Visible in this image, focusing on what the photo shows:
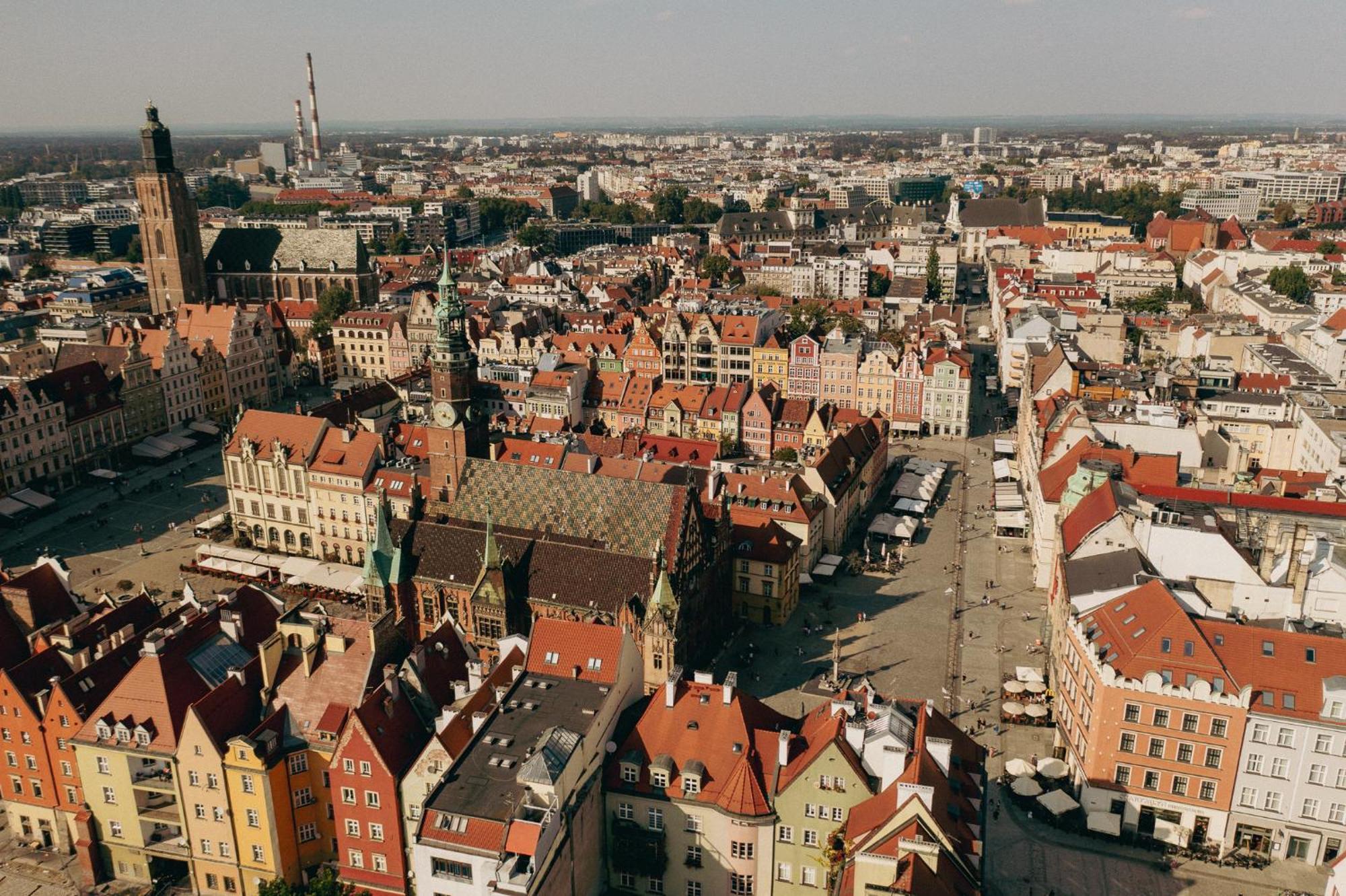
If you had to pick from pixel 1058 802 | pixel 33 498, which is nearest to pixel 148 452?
pixel 33 498

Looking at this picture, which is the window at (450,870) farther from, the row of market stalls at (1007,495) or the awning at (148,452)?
the awning at (148,452)

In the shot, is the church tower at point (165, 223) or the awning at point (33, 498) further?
the church tower at point (165, 223)

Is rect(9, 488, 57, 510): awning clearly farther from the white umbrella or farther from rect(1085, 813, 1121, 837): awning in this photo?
rect(1085, 813, 1121, 837): awning

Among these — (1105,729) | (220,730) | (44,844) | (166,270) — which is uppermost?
(166,270)

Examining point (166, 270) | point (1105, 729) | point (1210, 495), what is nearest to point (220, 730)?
point (1105, 729)

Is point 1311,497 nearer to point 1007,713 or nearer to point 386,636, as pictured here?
point 1007,713

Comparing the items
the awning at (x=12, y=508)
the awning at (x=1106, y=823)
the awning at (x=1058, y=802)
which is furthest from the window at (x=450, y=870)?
the awning at (x=12, y=508)
